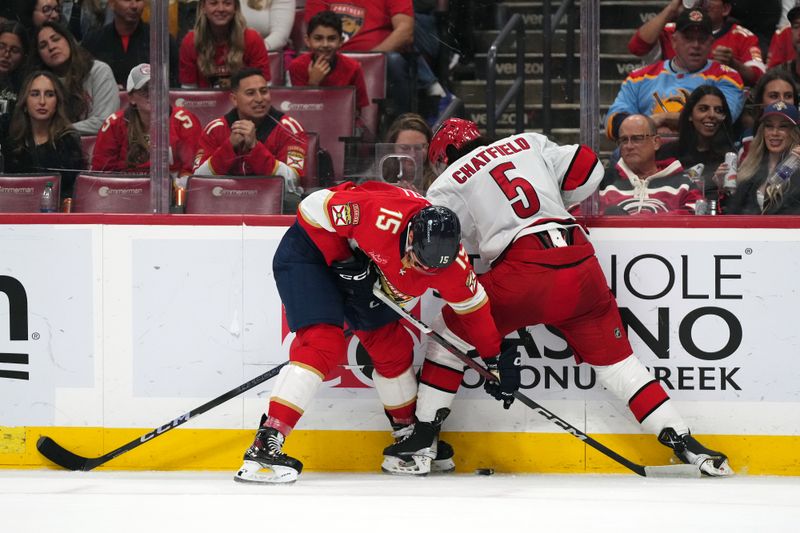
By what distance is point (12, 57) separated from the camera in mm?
3959

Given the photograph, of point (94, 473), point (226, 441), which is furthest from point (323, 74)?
point (94, 473)

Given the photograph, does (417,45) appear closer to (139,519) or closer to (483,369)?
(483,369)

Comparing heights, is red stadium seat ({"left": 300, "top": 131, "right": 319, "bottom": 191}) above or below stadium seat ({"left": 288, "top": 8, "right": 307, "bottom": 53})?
below

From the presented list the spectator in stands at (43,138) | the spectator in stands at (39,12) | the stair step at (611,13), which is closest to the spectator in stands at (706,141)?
the stair step at (611,13)

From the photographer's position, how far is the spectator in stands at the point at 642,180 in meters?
3.87

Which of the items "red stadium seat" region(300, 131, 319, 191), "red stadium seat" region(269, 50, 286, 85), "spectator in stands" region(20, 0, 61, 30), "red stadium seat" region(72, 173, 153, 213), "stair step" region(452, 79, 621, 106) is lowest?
"red stadium seat" region(72, 173, 153, 213)

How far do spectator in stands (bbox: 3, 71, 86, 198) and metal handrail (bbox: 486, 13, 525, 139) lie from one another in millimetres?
1400

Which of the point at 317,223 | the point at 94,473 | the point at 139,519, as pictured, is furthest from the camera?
the point at 94,473

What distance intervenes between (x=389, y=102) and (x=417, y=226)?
84cm

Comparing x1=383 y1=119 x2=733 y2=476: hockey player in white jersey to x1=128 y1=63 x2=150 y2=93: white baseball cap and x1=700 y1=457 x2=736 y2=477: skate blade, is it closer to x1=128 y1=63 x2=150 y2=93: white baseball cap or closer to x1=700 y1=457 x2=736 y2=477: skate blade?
x1=700 y1=457 x2=736 y2=477: skate blade

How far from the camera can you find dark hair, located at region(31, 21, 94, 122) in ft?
12.9

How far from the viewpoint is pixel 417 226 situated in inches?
127

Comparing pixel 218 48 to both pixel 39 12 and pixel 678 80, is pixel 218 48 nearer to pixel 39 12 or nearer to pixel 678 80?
pixel 39 12

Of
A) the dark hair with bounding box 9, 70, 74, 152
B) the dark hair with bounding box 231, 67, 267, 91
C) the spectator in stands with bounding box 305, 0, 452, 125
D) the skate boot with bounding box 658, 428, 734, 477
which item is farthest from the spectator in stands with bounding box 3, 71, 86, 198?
the skate boot with bounding box 658, 428, 734, 477
